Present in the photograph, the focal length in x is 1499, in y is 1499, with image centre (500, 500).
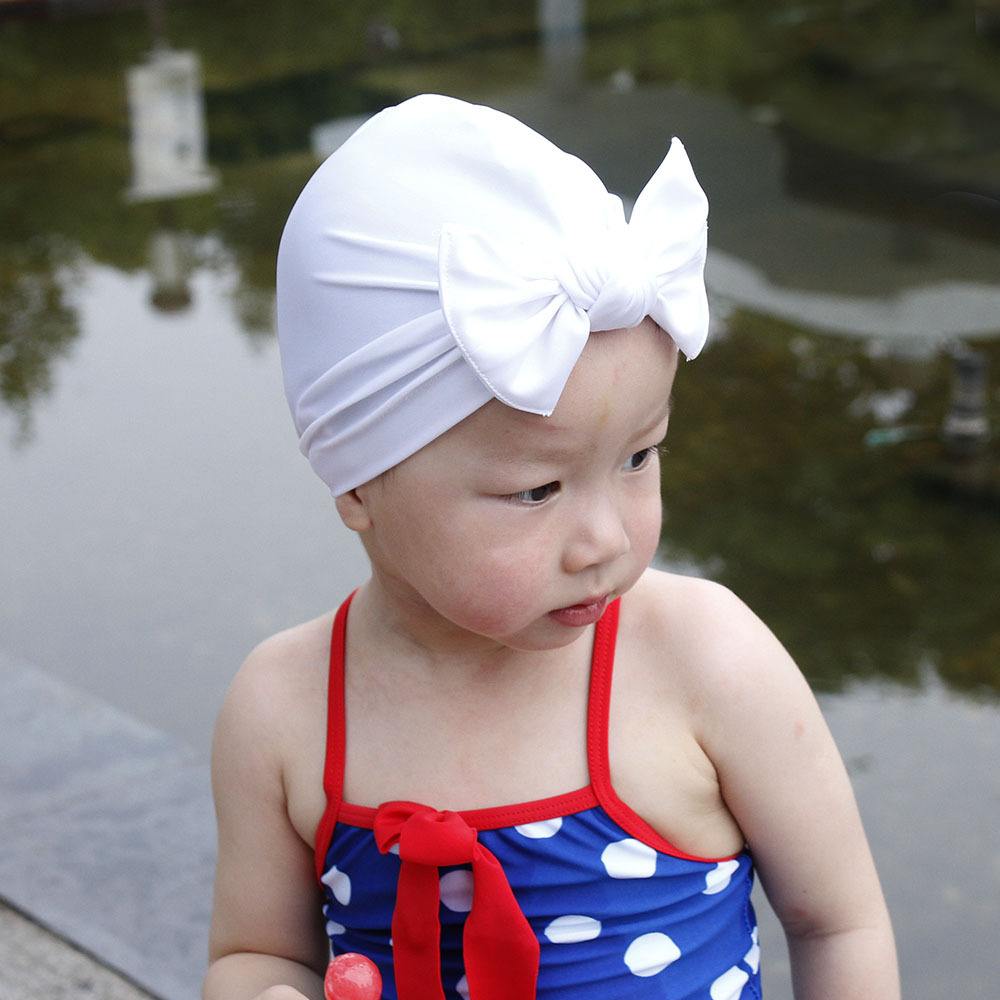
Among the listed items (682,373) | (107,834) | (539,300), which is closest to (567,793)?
(539,300)

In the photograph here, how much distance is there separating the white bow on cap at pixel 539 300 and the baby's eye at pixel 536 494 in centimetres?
10

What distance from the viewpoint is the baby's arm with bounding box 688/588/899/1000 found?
1.53 m

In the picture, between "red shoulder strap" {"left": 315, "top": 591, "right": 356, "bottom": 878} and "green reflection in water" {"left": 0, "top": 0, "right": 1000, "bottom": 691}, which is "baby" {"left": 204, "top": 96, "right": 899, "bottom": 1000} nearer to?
"red shoulder strap" {"left": 315, "top": 591, "right": 356, "bottom": 878}

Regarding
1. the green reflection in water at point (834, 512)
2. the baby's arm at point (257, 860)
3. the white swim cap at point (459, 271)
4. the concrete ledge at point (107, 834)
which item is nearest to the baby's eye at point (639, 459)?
the white swim cap at point (459, 271)

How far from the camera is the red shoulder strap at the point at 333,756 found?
1.58 meters

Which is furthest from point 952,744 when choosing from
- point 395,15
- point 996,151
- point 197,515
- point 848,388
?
point 395,15

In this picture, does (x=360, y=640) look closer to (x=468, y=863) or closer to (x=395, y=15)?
(x=468, y=863)

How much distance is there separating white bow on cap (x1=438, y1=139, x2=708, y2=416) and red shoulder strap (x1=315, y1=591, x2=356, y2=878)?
470mm

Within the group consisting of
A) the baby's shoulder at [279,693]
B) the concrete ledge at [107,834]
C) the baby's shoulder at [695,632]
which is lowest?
the concrete ledge at [107,834]

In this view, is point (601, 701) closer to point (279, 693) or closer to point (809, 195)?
point (279, 693)

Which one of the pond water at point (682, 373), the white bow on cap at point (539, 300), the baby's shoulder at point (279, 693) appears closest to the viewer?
the white bow on cap at point (539, 300)

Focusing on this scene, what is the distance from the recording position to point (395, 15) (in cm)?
1119

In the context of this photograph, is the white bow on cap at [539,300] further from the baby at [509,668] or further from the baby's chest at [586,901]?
the baby's chest at [586,901]

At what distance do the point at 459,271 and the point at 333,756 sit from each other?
1.91ft
